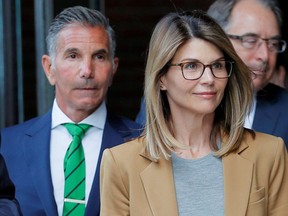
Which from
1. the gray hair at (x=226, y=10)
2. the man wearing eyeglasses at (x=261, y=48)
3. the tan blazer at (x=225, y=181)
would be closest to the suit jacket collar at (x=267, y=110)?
the man wearing eyeglasses at (x=261, y=48)

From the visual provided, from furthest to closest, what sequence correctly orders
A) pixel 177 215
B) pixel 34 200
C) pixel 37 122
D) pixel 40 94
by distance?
1. pixel 40 94
2. pixel 37 122
3. pixel 34 200
4. pixel 177 215

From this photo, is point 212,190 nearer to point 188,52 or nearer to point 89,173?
point 188,52

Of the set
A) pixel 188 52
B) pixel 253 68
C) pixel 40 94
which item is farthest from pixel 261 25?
pixel 40 94

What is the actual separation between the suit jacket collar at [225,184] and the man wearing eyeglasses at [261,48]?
670 mm

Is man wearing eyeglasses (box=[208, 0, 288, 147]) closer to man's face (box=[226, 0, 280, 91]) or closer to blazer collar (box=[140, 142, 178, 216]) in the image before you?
man's face (box=[226, 0, 280, 91])

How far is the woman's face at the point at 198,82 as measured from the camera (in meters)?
3.03

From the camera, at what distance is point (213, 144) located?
10.3 ft

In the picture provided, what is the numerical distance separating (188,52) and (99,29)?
0.85 m

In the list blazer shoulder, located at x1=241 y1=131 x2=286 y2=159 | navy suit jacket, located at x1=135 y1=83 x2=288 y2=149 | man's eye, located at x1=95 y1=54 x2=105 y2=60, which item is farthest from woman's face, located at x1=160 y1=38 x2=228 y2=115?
man's eye, located at x1=95 y1=54 x2=105 y2=60

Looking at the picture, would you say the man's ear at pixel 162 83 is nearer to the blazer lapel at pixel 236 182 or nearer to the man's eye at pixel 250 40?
the blazer lapel at pixel 236 182

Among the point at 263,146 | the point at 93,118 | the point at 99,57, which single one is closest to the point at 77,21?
the point at 99,57

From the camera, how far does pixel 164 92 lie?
3207 millimetres

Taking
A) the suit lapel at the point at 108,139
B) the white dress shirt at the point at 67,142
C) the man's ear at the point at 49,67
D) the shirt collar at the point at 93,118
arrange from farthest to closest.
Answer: the man's ear at the point at 49,67, the shirt collar at the point at 93,118, the white dress shirt at the point at 67,142, the suit lapel at the point at 108,139

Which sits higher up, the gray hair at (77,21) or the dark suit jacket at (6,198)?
the gray hair at (77,21)
